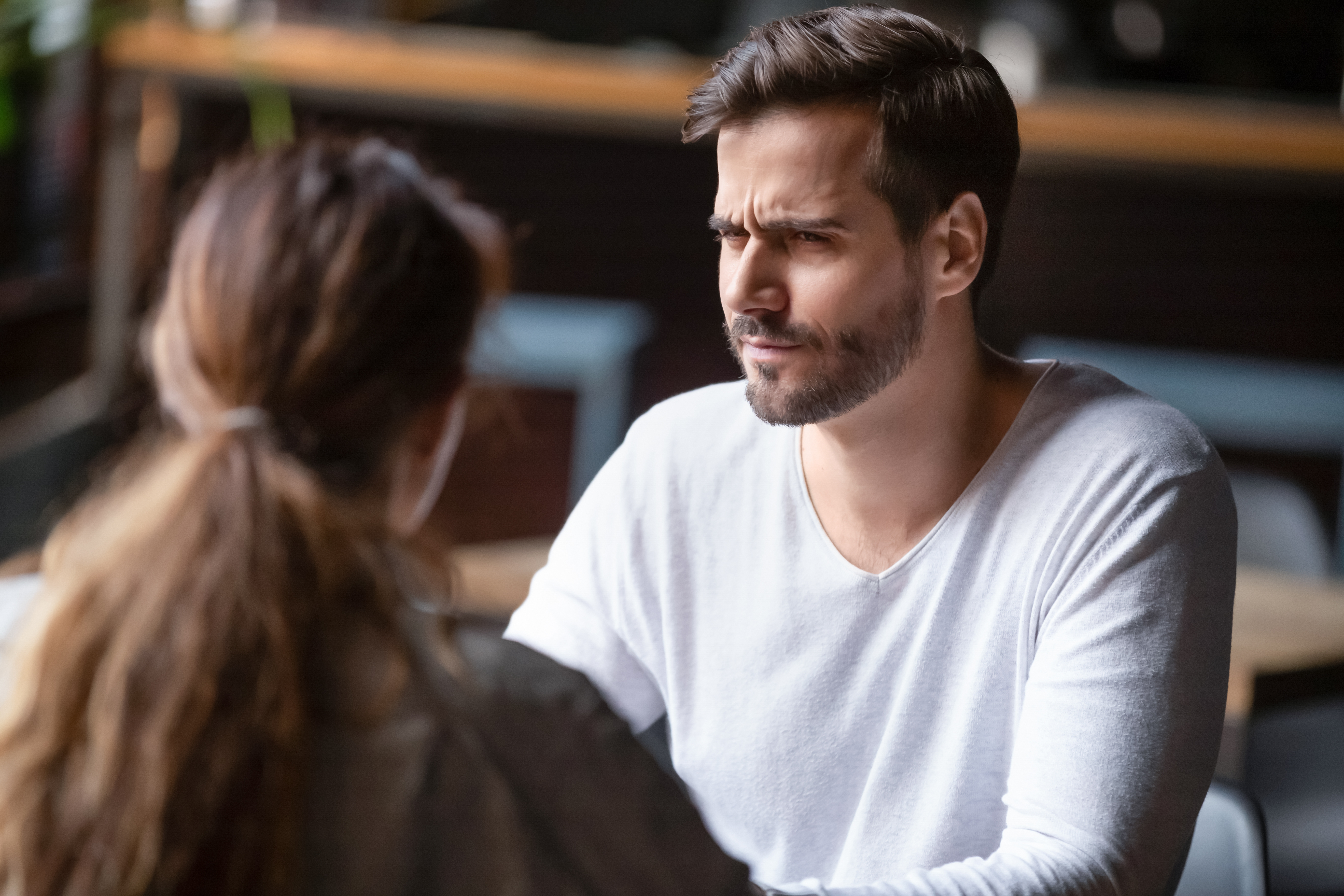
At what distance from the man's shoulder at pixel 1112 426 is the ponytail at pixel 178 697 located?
492 mm

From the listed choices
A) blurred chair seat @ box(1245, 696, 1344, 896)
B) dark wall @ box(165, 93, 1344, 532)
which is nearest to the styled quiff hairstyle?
blurred chair seat @ box(1245, 696, 1344, 896)

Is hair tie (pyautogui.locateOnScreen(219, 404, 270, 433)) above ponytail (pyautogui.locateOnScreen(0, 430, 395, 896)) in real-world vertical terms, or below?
above

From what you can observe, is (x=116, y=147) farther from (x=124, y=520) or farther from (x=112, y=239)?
(x=124, y=520)

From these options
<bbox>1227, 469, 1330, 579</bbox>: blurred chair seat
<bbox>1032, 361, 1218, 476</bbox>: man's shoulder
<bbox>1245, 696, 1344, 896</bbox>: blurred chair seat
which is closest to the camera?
<bbox>1032, 361, 1218, 476</bbox>: man's shoulder

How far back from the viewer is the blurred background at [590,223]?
224 centimetres

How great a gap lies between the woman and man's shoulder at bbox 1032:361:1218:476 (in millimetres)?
384

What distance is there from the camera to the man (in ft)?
2.55

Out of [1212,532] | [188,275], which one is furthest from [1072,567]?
[188,275]

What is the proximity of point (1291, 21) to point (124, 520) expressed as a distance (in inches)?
132

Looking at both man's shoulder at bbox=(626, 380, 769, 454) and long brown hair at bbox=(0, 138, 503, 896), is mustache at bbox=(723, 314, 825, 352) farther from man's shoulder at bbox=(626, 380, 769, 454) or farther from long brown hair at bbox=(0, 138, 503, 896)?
long brown hair at bbox=(0, 138, 503, 896)

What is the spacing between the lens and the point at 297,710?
59 cm

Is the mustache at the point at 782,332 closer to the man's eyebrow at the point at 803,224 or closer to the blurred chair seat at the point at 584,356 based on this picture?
the man's eyebrow at the point at 803,224

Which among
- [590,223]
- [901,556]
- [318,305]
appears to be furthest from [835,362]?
[590,223]

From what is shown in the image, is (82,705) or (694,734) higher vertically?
(82,705)
